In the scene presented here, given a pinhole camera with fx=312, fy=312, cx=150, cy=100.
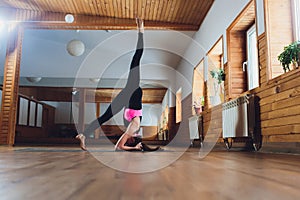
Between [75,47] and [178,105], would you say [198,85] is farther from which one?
[75,47]

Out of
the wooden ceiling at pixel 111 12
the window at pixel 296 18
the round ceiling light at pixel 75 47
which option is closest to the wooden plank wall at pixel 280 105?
the window at pixel 296 18

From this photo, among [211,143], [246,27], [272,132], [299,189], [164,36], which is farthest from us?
[164,36]

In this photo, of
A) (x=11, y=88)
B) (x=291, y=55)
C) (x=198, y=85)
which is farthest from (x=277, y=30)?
(x=11, y=88)

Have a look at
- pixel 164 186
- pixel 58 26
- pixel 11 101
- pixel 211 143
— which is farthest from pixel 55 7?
pixel 164 186

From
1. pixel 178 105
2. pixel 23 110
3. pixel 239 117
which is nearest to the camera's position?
pixel 239 117

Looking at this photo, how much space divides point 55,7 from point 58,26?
552 mm

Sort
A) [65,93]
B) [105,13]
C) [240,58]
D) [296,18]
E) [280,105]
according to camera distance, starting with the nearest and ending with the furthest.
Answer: [280,105] → [296,18] → [240,58] → [105,13] → [65,93]

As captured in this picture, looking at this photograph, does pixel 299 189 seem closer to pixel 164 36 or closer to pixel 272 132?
pixel 272 132

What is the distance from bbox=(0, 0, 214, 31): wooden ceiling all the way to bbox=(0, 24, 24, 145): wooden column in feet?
1.54

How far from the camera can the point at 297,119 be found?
9.39 ft

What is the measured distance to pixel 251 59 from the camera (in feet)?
15.2

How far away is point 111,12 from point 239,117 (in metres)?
3.94

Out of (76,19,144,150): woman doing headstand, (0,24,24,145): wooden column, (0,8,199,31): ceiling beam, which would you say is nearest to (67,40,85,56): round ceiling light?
(0,8,199,31): ceiling beam

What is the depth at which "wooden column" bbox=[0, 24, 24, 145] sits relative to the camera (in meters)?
6.76
